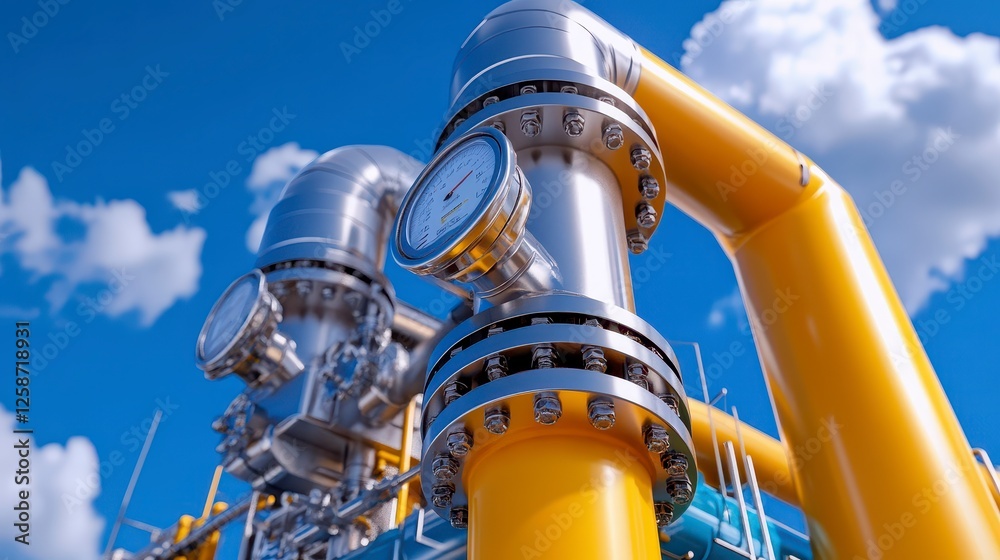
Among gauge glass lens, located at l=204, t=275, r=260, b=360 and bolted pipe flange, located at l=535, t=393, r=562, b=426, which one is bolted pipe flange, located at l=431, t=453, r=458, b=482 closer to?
bolted pipe flange, located at l=535, t=393, r=562, b=426

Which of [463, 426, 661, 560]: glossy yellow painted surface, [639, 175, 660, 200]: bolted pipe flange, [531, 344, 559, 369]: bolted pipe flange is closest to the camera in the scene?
[463, 426, 661, 560]: glossy yellow painted surface

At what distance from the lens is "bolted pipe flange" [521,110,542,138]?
2.14 m

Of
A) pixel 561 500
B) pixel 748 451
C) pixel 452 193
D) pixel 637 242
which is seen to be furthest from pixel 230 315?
pixel 748 451

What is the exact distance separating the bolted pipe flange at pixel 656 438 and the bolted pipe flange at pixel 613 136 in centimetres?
84

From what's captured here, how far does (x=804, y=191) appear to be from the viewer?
3.46 metres

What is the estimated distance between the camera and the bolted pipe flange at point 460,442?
1716 mm

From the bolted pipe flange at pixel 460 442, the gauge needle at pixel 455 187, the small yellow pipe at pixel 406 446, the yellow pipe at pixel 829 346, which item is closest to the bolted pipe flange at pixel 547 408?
the bolted pipe flange at pixel 460 442

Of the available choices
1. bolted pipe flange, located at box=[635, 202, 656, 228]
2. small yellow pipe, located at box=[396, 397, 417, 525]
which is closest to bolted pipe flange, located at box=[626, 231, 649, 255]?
bolted pipe flange, located at box=[635, 202, 656, 228]

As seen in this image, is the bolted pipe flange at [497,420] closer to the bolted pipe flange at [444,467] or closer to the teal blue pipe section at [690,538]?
the bolted pipe flange at [444,467]

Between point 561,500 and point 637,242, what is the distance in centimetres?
104

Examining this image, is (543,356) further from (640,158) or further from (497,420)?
(640,158)

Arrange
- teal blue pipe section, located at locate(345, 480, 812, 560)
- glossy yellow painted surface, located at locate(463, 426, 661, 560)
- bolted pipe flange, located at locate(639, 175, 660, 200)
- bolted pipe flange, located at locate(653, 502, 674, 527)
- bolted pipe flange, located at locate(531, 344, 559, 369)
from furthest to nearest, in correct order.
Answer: teal blue pipe section, located at locate(345, 480, 812, 560) → bolted pipe flange, located at locate(639, 175, 660, 200) → bolted pipe flange, located at locate(653, 502, 674, 527) → bolted pipe flange, located at locate(531, 344, 559, 369) → glossy yellow painted surface, located at locate(463, 426, 661, 560)

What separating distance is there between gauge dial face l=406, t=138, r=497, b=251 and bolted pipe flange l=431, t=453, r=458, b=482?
0.49 meters

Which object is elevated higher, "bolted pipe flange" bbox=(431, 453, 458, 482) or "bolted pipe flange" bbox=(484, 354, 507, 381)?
"bolted pipe flange" bbox=(484, 354, 507, 381)
